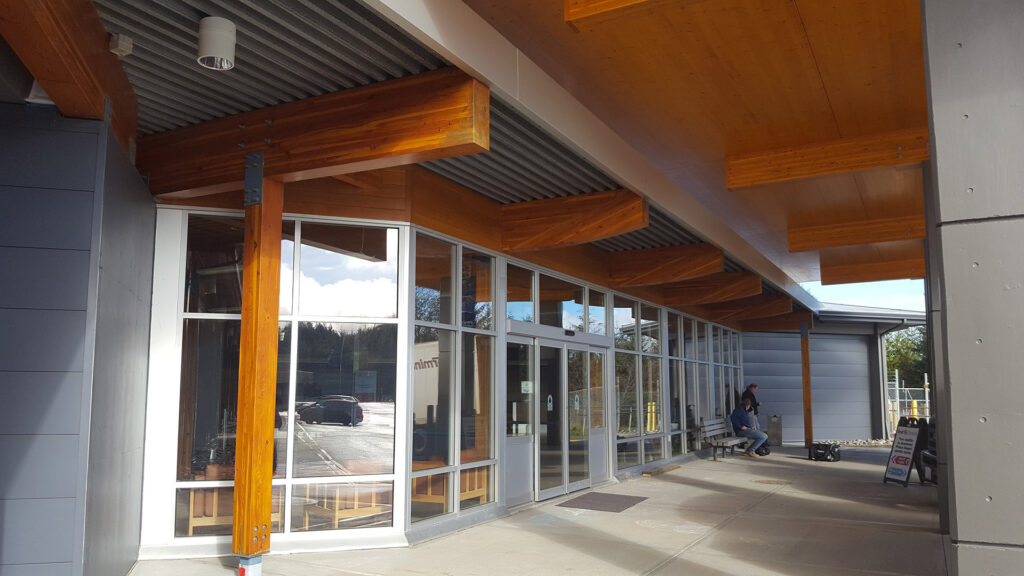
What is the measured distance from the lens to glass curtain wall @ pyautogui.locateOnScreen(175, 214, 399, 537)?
22.1 feet

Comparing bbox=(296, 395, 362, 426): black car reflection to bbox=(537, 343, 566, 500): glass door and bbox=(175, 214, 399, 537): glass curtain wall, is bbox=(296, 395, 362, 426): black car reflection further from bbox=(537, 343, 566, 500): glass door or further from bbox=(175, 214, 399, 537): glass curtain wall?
bbox=(537, 343, 566, 500): glass door

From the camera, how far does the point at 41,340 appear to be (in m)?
4.80

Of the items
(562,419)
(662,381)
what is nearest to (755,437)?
(662,381)

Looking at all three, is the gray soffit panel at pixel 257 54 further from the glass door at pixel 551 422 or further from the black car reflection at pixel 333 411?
the glass door at pixel 551 422

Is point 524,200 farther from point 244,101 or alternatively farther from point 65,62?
point 65,62

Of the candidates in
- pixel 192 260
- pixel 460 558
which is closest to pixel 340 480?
pixel 460 558

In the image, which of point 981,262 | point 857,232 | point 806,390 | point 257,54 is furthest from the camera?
point 806,390

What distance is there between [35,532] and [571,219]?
570 centimetres

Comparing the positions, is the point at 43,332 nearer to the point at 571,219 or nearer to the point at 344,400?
the point at 344,400

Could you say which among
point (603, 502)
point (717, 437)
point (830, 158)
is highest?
point (830, 158)

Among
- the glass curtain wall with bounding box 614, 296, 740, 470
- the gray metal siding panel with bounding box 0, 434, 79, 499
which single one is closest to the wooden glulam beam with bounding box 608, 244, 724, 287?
the glass curtain wall with bounding box 614, 296, 740, 470

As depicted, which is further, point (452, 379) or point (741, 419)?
point (741, 419)

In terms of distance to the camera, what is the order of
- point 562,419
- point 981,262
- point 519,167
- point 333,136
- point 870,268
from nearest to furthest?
point 981,262, point 333,136, point 519,167, point 562,419, point 870,268

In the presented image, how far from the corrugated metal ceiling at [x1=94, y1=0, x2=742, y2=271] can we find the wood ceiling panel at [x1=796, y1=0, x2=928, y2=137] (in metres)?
2.29
